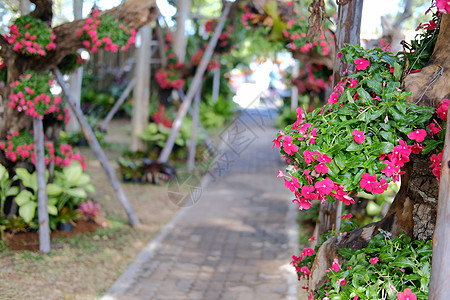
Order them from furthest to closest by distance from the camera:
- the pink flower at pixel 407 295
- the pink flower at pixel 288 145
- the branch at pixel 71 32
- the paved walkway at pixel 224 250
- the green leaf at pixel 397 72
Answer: the branch at pixel 71 32 < the paved walkway at pixel 224 250 < the green leaf at pixel 397 72 < the pink flower at pixel 288 145 < the pink flower at pixel 407 295

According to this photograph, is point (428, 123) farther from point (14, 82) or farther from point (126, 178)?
point (126, 178)

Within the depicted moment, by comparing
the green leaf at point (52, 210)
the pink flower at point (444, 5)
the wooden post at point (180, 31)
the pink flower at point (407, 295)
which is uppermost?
the wooden post at point (180, 31)

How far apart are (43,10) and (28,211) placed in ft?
6.81

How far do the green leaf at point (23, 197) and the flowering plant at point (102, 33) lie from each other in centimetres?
165

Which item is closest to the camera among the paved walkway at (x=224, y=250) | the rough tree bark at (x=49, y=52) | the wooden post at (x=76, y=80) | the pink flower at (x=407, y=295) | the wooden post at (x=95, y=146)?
the pink flower at (x=407, y=295)

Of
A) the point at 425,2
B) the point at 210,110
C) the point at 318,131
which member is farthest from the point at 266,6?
the point at 210,110

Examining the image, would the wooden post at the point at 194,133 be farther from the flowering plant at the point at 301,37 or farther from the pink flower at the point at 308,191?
the pink flower at the point at 308,191

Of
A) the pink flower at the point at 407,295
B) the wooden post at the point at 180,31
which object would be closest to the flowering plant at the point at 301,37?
the pink flower at the point at 407,295

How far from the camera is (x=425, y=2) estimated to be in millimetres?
10031

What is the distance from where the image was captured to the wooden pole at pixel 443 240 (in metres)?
1.89

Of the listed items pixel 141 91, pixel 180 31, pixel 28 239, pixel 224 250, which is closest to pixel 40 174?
pixel 28 239

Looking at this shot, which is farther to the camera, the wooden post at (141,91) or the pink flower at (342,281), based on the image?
Result: the wooden post at (141,91)

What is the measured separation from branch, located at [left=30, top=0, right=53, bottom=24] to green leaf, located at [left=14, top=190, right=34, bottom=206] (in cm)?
181

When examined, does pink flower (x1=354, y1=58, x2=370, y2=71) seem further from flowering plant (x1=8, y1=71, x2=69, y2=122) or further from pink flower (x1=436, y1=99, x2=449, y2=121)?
flowering plant (x1=8, y1=71, x2=69, y2=122)
